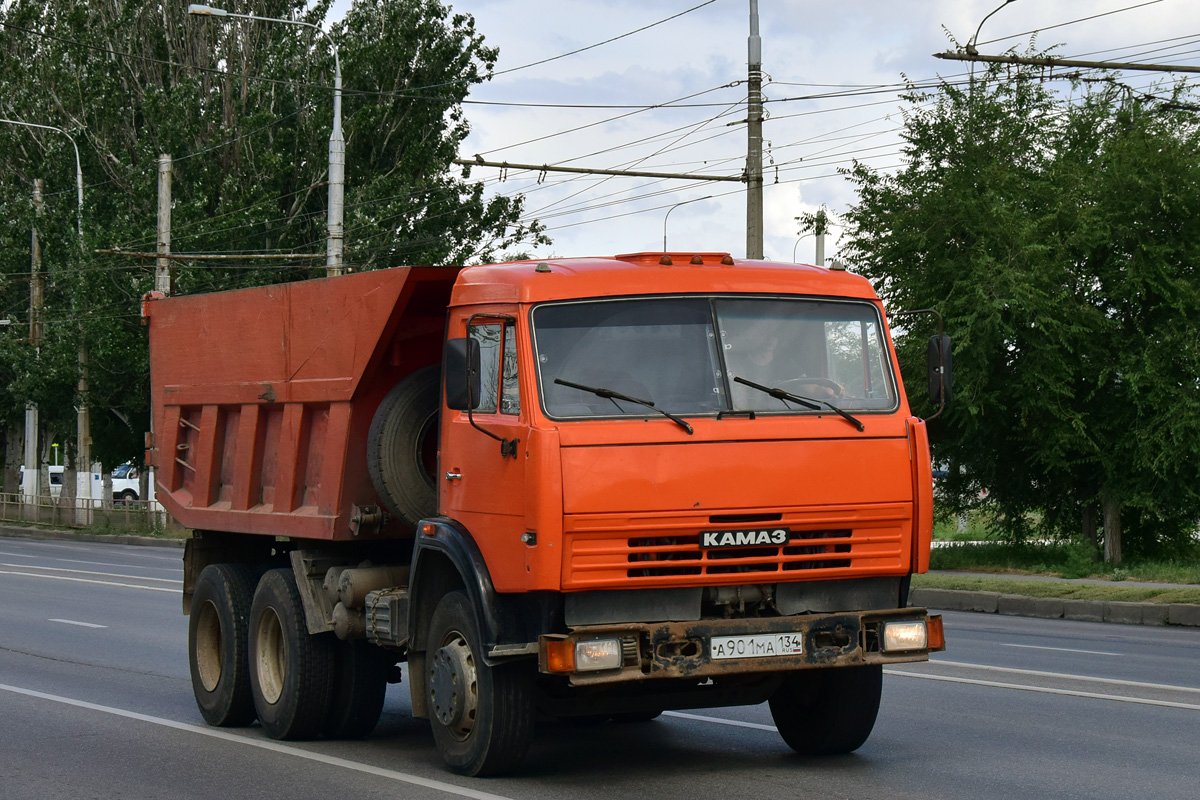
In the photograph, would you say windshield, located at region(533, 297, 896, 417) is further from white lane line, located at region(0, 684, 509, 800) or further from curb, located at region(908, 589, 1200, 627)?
curb, located at region(908, 589, 1200, 627)

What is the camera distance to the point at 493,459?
7844 millimetres

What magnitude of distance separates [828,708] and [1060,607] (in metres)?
11.6

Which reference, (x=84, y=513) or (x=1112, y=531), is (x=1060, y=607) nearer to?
(x=1112, y=531)

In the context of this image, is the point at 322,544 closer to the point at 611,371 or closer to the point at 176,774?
the point at 176,774

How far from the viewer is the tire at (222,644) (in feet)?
34.2

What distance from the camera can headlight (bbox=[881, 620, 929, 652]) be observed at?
785cm

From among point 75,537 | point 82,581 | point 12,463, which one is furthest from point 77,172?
point 82,581

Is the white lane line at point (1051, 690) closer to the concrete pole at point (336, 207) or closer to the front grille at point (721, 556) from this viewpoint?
the front grille at point (721, 556)

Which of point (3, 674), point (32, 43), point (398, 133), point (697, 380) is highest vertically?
point (32, 43)

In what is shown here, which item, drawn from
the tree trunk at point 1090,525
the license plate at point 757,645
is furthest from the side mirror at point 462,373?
the tree trunk at point 1090,525

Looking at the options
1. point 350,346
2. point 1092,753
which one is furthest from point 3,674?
point 1092,753

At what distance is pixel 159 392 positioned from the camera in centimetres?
1173

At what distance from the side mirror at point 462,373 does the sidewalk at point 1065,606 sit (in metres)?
10.3

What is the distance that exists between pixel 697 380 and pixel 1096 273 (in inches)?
696
